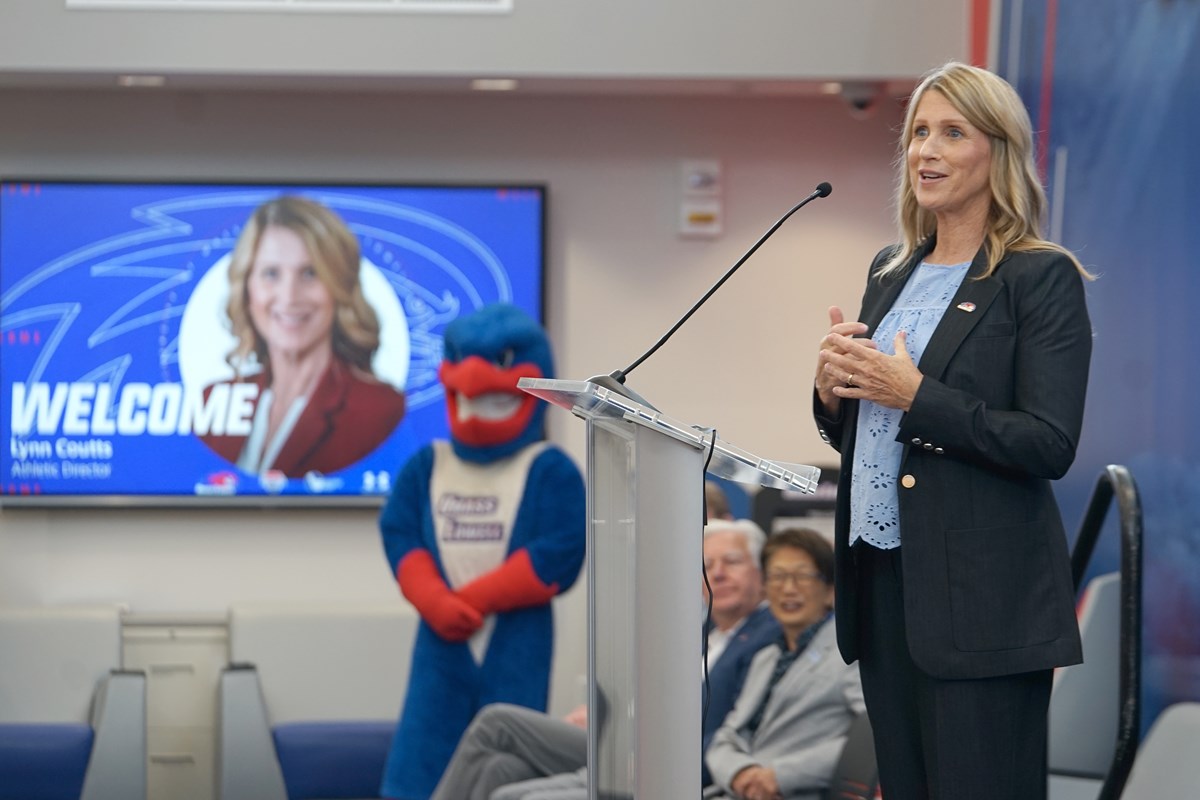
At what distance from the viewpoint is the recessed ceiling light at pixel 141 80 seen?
473cm

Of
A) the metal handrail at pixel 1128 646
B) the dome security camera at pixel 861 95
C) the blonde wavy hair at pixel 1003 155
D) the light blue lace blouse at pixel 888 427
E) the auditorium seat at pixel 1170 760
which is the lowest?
the auditorium seat at pixel 1170 760

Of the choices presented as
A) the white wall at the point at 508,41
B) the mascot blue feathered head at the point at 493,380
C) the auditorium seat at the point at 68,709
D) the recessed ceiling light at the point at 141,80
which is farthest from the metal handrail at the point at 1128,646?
the recessed ceiling light at the point at 141,80

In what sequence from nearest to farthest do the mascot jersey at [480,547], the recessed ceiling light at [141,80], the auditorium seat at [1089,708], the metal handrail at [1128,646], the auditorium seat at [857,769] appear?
the metal handrail at [1128,646], the auditorium seat at [857,769], the auditorium seat at [1089,708], the mascot jersey at [480,547], the recessed ceiling light at [141,80]

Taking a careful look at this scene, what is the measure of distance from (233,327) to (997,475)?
3.67 m

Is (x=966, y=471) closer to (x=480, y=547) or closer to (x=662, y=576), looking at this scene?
(x=662, y=576)

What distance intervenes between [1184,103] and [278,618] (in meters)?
3.04

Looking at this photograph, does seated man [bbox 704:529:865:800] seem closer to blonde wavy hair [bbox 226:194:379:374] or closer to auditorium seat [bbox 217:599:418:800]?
auditorium seat [bbox 217:599:418:800]

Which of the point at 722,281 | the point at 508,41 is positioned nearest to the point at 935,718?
the point at 722,281

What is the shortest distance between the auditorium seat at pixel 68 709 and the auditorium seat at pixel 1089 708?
2448 mm

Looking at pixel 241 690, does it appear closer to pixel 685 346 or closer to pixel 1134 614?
pixel 685 346

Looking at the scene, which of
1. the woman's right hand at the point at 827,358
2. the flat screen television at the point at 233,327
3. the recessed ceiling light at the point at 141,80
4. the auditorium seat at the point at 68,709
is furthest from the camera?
the flat screen television at the point at 233,327

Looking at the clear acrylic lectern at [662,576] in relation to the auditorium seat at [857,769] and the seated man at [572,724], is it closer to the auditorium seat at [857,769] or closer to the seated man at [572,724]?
the auditorium seat at [857,769]

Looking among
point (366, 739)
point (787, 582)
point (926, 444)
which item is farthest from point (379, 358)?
point (926, 444)

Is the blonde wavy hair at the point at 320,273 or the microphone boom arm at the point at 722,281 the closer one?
the microphone boom arm at the point at 722,281
